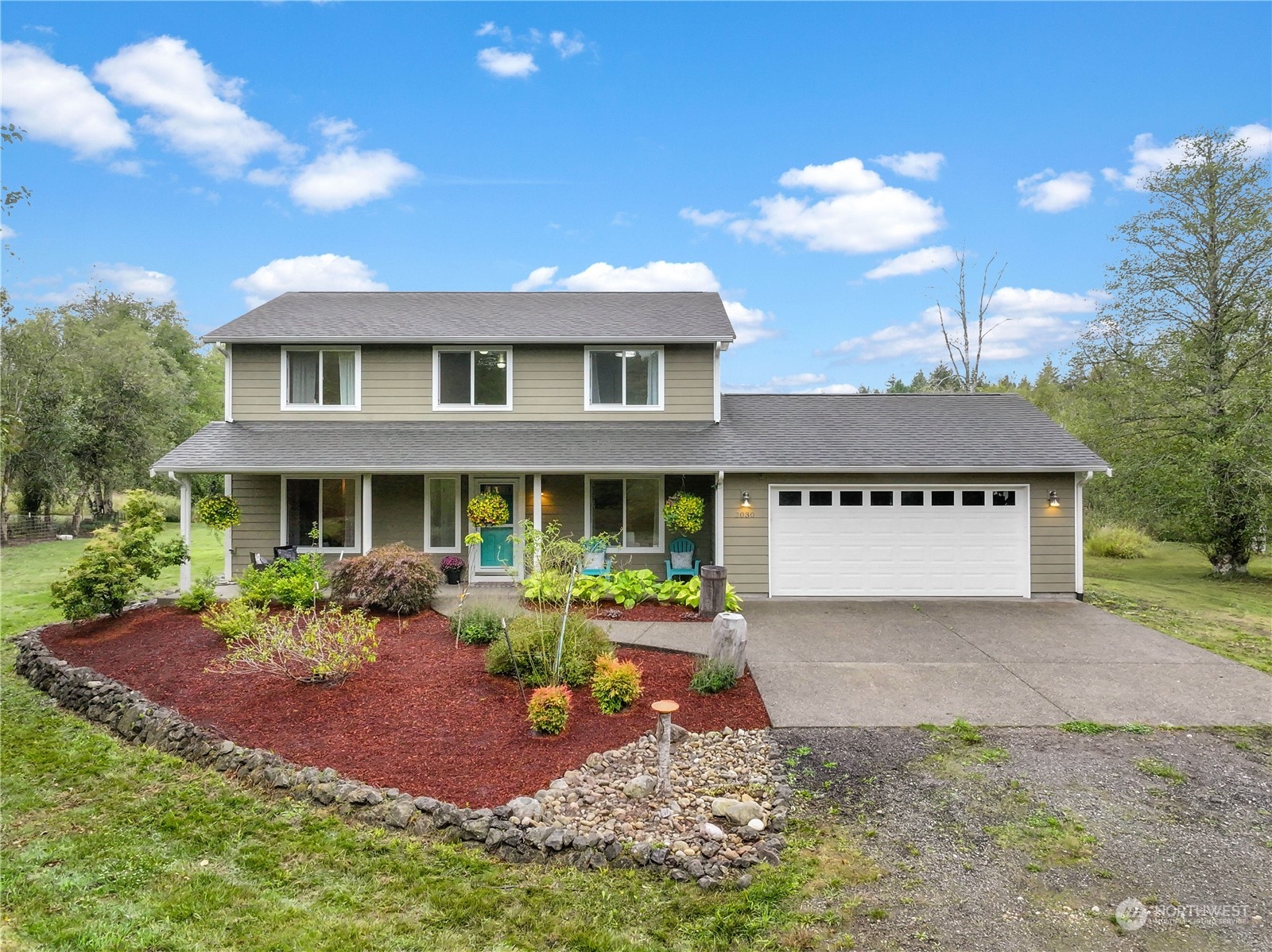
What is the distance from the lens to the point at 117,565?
29.6ft

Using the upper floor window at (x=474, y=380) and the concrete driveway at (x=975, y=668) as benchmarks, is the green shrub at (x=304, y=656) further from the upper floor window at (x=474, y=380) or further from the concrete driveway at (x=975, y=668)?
the upper floor window at (x=474, y=380)

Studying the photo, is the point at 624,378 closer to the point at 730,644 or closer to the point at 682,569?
the point at 682,569

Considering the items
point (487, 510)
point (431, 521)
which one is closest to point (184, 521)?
point (431, 521)

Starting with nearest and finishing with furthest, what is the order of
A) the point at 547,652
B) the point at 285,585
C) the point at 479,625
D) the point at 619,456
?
the point at 547,652
the point at 479,625
the point at 285,585
the point at 619,456

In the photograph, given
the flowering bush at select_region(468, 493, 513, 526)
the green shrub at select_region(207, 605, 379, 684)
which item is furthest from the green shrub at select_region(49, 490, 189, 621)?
the flowering bush at select_region(468, 493, 513, 526)

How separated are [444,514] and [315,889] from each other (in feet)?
30.8

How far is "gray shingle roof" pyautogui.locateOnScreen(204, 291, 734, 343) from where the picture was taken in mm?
12477

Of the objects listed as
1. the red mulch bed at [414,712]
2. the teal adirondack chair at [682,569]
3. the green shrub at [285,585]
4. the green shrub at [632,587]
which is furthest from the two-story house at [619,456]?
the red mulch bed at [414,712]

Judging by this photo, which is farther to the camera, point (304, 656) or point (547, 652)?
point (547, 652)

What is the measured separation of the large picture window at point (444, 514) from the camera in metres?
12.5

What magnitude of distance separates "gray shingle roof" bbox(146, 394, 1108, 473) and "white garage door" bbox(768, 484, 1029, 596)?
0.63 meters

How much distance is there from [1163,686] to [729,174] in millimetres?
17406

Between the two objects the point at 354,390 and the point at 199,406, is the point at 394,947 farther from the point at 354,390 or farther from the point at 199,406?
the point at 199,406

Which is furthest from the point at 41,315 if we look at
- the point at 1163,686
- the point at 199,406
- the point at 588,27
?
the point at 1163,686
